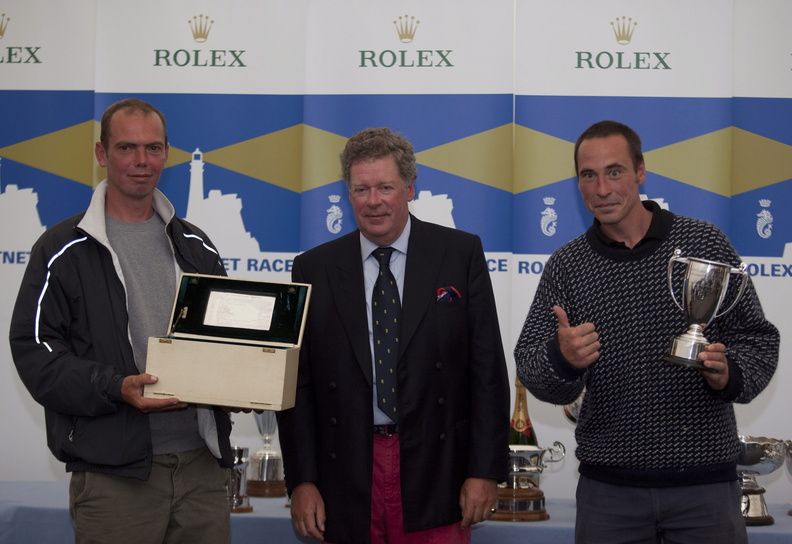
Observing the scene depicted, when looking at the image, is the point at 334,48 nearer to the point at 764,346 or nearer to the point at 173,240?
the point at 173,240

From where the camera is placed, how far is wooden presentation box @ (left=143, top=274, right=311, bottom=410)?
2.53 meters

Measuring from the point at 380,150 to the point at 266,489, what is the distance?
216 cm

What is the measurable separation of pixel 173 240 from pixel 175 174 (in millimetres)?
2119

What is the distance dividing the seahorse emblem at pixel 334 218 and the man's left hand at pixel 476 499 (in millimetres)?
2345

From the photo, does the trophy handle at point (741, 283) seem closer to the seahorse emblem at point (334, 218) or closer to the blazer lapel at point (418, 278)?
the blazer lapel at point (418, 278)

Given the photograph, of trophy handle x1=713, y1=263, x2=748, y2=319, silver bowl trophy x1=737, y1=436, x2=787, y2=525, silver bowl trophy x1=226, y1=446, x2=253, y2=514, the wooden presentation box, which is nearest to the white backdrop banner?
silver bowl trophy x1=737, y1=436, x2=787, y2=525

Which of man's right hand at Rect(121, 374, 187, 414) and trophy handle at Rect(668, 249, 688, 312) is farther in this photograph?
man's right hand at Rect(121, 374, 187, 414)

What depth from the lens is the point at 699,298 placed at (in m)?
2.30

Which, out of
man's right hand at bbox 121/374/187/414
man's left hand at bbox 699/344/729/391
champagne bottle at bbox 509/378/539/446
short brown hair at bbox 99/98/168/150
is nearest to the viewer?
man's left hand at bbox 699/344/729/391

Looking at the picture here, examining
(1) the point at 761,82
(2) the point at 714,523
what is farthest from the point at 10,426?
(1) the point at 761,82

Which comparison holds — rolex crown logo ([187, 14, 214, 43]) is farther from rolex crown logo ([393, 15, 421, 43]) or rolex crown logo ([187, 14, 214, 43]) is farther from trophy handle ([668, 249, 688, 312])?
trophy handle ([668, 249, 688, 312])

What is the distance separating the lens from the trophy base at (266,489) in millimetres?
4164

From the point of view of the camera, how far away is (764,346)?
2436 mm

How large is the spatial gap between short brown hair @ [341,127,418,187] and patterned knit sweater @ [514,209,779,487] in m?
0.63
